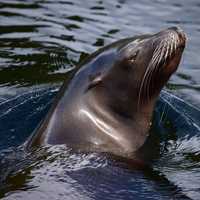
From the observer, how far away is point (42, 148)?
→ 6699 millimetres

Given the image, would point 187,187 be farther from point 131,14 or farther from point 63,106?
point 131,14

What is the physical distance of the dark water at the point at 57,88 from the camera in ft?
19.7

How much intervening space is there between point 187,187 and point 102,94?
152cm

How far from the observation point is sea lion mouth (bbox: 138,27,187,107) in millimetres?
6961

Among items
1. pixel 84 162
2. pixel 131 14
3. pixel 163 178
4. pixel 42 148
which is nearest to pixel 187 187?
pixel 163 178

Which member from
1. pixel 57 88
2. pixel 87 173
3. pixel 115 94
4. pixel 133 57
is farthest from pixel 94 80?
pixel 57 88

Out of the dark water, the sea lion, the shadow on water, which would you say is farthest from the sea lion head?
the dark water

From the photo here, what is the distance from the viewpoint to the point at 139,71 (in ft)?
23.7

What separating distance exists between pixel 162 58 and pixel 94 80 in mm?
729

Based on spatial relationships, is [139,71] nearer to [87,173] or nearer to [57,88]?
[87,173]

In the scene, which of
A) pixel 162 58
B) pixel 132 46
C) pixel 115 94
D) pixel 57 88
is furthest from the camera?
pixel 57 88

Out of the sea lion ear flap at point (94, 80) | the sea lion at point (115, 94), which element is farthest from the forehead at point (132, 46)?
the sea lion ear flap at point (94, 80)

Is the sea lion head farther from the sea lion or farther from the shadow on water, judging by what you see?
the shadow on water

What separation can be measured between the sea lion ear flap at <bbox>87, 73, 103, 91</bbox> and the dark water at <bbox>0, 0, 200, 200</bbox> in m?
0.88
